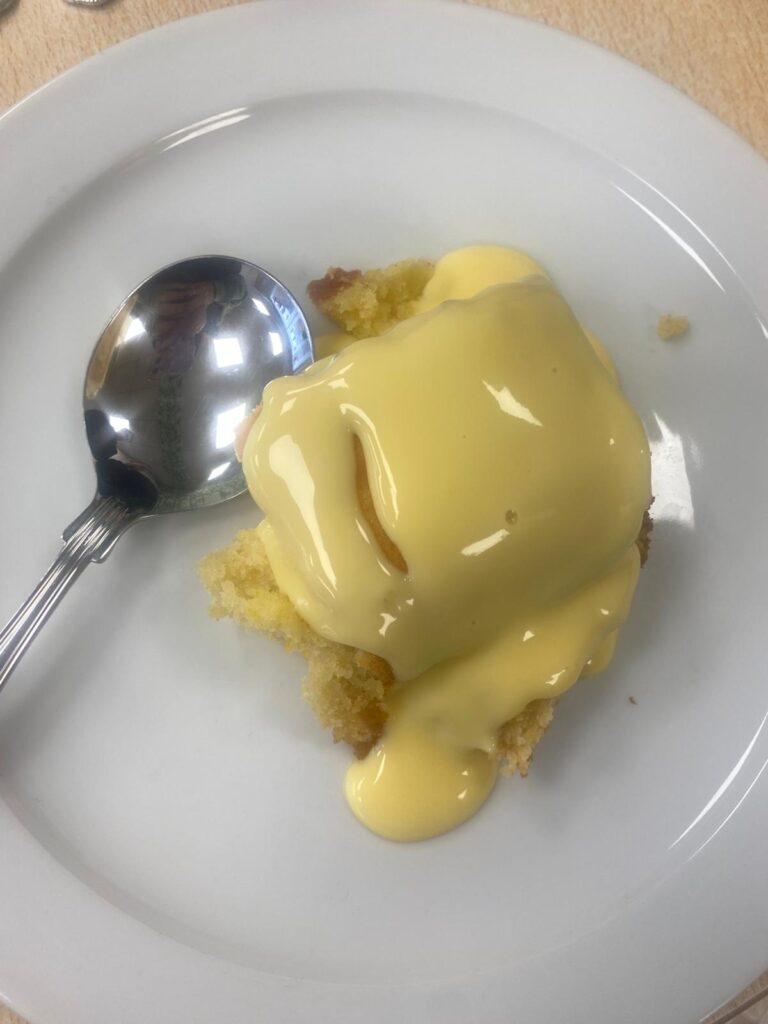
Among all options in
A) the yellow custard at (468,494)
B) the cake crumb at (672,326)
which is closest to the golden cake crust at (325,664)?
the yellow custard at (468,494)

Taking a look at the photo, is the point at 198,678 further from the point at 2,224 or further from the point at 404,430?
the point at 2,224

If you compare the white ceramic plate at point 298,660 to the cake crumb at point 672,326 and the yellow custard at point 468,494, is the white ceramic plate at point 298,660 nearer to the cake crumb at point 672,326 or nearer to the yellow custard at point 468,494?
the cake crumb at point 672,326

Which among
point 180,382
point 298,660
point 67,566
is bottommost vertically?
point 298,660

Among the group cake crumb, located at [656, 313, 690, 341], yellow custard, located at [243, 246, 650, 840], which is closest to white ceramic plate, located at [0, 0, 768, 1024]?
cake crumb, located at [656, 313, 690, 341]

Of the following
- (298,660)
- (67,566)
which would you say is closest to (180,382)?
(67,566)

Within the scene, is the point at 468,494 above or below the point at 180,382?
below

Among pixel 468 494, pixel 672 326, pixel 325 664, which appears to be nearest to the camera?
pixel 468 494

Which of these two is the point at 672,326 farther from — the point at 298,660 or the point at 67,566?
the point at 67,566
